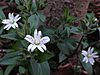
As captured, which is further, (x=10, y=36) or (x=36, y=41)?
(x=10, y=36)

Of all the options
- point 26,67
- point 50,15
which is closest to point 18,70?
point 26,67

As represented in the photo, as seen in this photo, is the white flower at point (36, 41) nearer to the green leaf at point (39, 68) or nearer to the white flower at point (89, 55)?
the green leaf at point (39, 68)

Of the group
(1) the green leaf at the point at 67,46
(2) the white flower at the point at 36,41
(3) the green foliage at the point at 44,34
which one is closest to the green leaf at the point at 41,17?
(3) the green foliage at the point at 44,34

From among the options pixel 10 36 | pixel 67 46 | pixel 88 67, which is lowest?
pixel 88 67

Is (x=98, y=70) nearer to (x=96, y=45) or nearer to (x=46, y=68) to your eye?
(x=96, y=45)

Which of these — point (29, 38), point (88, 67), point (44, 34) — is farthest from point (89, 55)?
point (29, 38)

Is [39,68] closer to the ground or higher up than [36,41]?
closer to the ground

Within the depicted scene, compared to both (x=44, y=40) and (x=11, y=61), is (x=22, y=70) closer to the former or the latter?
(x=11, y=61)

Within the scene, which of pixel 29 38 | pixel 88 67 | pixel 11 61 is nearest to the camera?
pixel 29 38
